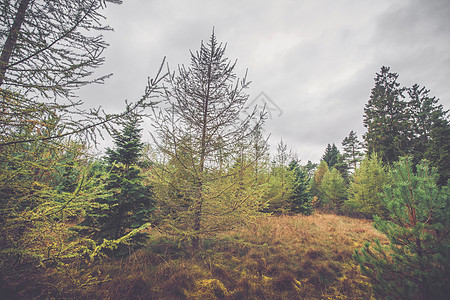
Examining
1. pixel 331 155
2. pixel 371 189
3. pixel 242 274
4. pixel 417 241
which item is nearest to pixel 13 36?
pixel 242 274

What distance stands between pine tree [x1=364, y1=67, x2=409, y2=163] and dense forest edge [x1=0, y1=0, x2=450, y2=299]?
1696cm

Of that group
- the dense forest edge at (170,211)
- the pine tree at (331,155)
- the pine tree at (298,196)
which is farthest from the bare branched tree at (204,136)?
the pine tree at (331,155)

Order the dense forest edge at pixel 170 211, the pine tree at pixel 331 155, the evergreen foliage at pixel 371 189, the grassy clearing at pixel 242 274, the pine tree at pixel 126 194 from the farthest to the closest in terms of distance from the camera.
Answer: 1. the pine tree at pixel 331 155
2. the evergreen foliage at pixel 371 189
3. the pine tree at pixel 126 194
4. the grassy clearing at pixel 242 274
5. the dense forest edge at pixel 170 211

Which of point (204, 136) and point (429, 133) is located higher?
point (429, 133)

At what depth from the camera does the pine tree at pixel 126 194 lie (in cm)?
586

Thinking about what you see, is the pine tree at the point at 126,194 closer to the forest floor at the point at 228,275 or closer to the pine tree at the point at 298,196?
the forest floor at the point at 228,275

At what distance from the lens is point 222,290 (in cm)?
368

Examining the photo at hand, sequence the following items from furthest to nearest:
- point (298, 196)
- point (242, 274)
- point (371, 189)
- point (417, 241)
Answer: point (298, 196), point (371, 189), point (242, 274), point (417, 241)

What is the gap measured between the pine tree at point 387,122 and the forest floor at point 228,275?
19194 millimetres

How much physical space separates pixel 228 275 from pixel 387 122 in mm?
27408

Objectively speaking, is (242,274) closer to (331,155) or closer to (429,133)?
(429,133)

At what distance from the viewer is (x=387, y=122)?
785 inches

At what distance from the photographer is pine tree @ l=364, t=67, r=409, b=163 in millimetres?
18719

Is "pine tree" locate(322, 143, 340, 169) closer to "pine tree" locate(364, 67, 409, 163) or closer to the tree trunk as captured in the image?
"pine tree" locate(364, 67, 409, 163)
